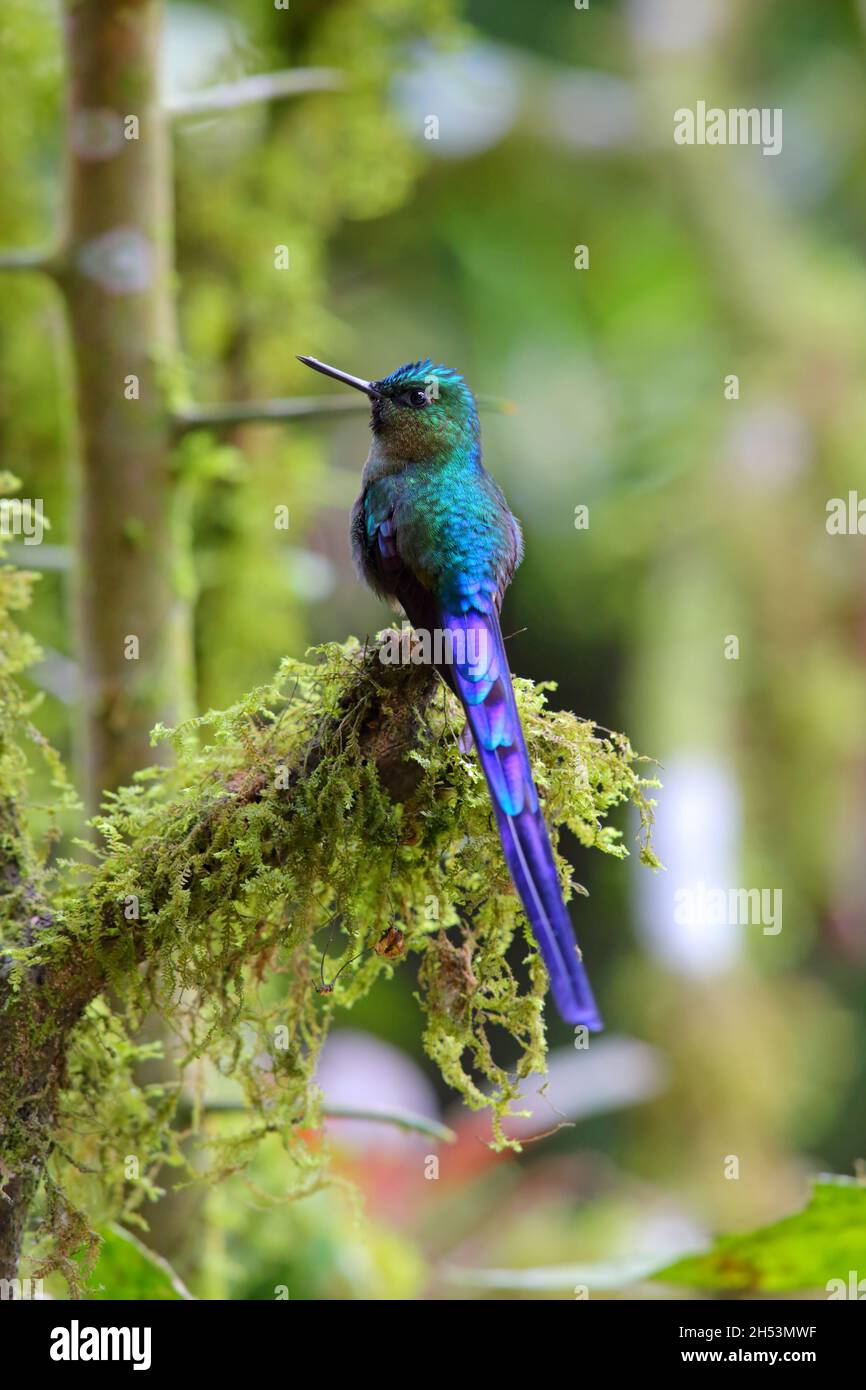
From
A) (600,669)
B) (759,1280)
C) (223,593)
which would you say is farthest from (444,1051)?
(600,669)

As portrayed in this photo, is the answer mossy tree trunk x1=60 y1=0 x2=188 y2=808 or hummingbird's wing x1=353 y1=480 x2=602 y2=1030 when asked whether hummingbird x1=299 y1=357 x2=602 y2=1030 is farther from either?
mossy tree trunk x1=60 y1=0 x2=188 y2=808

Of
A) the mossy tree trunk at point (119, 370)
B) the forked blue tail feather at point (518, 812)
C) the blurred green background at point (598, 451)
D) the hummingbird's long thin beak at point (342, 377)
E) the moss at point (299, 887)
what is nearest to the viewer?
the forked blue tail feather at point (518, 812)

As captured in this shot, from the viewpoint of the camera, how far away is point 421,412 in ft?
5.53

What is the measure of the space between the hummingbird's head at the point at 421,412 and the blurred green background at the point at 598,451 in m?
0.77

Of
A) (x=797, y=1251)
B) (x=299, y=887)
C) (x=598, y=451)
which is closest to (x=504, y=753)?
(x=299, y=887)

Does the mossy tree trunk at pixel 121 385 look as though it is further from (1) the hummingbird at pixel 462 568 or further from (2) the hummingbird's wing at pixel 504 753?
(2) the hummingbird's wing at pixel 504 753

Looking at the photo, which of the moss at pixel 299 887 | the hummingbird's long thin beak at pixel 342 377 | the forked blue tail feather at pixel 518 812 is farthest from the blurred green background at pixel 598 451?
the forked blue tail feather at pixel 518 812

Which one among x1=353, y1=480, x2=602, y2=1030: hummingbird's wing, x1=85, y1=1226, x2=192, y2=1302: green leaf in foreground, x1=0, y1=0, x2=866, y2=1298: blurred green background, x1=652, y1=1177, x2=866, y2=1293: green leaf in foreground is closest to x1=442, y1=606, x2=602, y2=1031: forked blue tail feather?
x1=353, y1=480, x2=602, y2=1030: hummingbird's wing

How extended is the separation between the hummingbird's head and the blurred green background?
0.77 metres

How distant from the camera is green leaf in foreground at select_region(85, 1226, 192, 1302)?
4.53 ft

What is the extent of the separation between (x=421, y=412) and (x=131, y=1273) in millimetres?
1009

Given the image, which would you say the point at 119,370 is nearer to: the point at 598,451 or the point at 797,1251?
the point at 797,1251

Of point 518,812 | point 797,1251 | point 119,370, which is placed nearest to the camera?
point 518,812

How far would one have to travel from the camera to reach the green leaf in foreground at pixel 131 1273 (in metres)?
1.38
